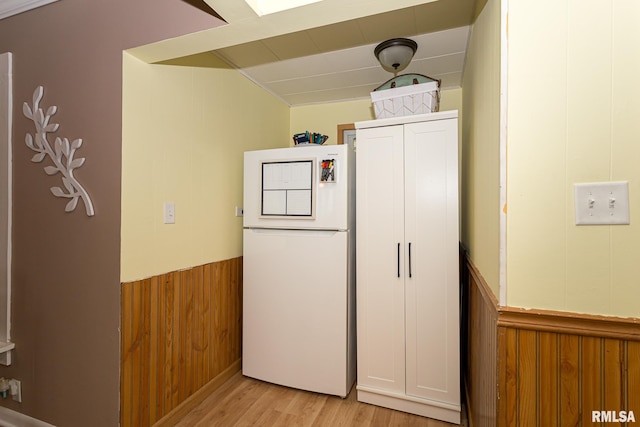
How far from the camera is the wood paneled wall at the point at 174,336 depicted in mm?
1626

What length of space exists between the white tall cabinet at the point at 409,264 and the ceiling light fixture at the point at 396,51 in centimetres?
39

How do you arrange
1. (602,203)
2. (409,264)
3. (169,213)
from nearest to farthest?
(602,203)
(169,213)
(409,264)

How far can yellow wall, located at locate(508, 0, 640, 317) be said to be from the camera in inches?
33.1

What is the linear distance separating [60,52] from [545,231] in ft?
7.93

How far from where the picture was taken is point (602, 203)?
0.86m

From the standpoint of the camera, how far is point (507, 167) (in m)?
0.95

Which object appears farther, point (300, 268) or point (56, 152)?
point (300, 268)

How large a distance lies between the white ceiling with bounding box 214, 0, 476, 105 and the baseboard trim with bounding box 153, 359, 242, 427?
2.27 meters

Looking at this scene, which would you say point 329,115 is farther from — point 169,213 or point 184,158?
point 169,213

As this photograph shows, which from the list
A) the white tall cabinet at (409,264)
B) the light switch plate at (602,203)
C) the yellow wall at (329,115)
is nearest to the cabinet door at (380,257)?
the white tall cabinet at (409,264)

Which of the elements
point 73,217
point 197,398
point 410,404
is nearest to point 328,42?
point 73,217

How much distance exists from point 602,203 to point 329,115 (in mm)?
2450

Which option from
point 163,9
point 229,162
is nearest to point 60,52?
point 163,9

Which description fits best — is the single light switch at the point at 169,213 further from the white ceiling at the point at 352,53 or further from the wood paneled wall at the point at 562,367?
the wood paneled wall at the point at 562,367
